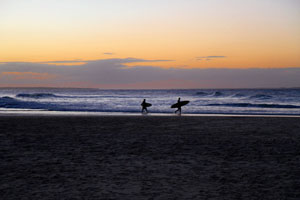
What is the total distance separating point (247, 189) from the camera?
5691 mm

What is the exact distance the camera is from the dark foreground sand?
553cm

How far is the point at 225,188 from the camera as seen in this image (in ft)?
18.9

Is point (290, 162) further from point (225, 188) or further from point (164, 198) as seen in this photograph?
point (164, 198)

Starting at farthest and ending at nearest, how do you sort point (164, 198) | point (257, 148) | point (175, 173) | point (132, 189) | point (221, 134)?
point (221, 134) < point (257, 148) < point (175, 173) < point (132, 189) < point (164, 198)

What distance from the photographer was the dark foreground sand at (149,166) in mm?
5531

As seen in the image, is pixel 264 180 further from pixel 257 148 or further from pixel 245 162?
pixel 257 148

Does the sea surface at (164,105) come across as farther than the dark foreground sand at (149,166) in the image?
Yes

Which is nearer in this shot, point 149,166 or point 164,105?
point 149,166

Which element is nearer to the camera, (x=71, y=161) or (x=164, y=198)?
(x=164, y=198)

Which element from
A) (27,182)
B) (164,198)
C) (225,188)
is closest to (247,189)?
(225,188)

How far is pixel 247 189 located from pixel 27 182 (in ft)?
13.0

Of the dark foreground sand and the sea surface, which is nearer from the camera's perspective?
the dark foreground sand

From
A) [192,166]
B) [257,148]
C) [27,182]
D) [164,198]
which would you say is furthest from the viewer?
[257,148]

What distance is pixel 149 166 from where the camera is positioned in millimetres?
7383
